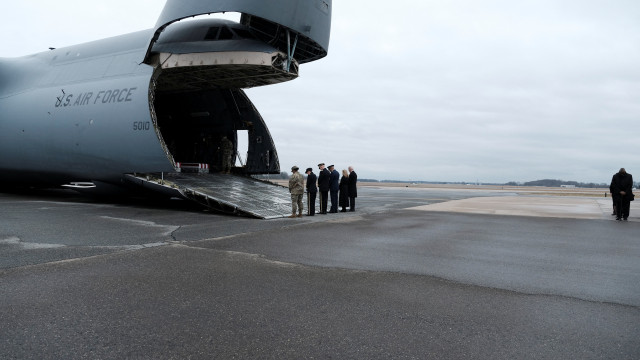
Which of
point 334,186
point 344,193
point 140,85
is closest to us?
point 140,85

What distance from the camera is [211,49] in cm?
1330

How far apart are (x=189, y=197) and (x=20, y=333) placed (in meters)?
9.65

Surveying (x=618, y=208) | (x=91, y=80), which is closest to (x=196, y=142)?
(x=91, y=80)

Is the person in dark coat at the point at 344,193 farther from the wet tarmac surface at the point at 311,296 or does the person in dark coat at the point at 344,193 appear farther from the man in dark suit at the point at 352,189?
the wet tarmac surface at the point at 311,296

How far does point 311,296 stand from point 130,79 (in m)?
11.9

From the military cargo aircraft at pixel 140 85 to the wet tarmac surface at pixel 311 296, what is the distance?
487cm

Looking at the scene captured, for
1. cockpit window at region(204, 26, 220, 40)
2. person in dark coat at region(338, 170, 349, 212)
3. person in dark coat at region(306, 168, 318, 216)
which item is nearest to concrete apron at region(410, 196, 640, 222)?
person in dark coat at region(338, 170, 349, 212)

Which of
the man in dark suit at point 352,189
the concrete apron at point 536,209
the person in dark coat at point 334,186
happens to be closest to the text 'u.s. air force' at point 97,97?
the person in dark coat at point 334,186

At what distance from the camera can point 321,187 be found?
14586 mm

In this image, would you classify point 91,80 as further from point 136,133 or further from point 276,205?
point 276,205

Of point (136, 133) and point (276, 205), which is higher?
point (136, 133)

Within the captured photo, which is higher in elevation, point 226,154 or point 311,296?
point 226,154

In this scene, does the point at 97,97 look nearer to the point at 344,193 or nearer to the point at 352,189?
the point at 344,193

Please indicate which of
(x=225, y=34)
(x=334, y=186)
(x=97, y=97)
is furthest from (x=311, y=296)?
(x=97, y=97)
